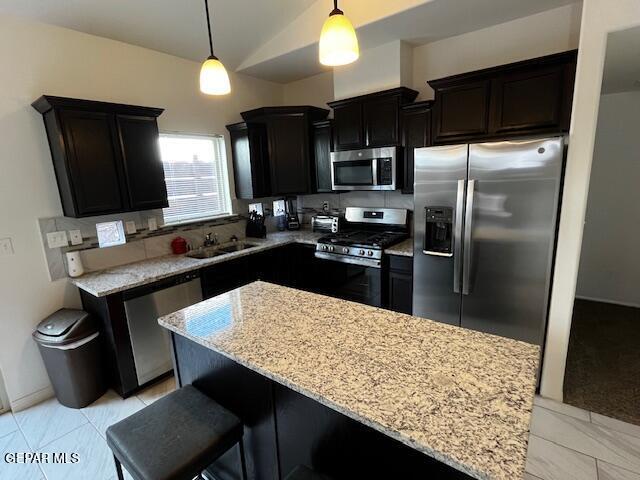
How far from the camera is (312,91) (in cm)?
408

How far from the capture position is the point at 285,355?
126 centimetres

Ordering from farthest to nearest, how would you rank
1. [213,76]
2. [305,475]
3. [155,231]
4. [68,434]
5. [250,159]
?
[250,159], [155,231], [68,434], [213,76], [305,475]

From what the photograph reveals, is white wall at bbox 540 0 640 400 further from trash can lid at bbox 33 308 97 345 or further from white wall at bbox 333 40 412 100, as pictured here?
trash can lid at bbox 33 308 97 345

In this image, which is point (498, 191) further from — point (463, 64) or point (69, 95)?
point (69, 95)

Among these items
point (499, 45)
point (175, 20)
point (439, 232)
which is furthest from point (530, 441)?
point (175, 20)

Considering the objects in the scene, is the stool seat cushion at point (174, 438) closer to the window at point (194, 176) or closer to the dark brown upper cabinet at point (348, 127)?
the window at point (194, 176)

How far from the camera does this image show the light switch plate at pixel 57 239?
252cm

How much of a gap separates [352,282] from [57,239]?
98.4 inches

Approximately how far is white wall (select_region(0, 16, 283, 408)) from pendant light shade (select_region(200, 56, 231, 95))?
1.57 meters

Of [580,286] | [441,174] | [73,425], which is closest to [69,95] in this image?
[73,425]

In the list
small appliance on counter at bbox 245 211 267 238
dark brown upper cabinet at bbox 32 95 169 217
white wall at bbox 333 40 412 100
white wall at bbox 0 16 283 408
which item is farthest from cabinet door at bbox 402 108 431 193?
white wall at bbox 0 16 283 408

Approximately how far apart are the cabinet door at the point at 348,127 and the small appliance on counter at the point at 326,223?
0.82 meters

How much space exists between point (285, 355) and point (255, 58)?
3335 mm

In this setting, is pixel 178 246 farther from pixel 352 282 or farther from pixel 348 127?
pixel 348 127
